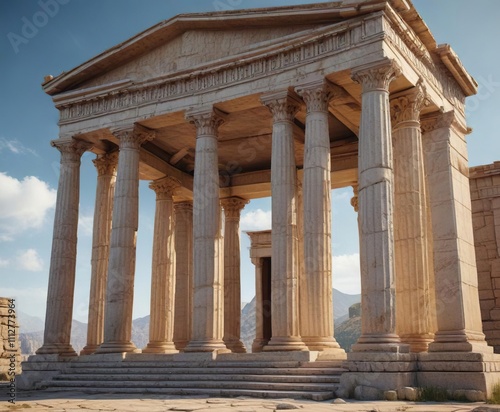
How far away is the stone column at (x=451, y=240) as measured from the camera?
74.3ft

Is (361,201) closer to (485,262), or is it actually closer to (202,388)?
(202,388)

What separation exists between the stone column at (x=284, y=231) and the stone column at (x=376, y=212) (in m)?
3.52

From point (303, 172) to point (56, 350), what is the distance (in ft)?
48.7

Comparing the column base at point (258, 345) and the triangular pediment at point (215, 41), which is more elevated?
the triangular pediment at point (215, 41)

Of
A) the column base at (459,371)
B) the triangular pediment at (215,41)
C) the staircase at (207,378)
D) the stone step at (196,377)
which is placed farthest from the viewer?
the triangular pediment at (215,41)

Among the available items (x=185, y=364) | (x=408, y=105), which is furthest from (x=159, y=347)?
(x=408, y=105)

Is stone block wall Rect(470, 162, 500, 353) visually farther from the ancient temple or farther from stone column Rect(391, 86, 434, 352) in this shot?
stone column Rect(391, 86, 434, 352)

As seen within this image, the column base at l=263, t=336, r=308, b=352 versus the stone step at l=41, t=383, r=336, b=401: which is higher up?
the column base at l=263, t=336, r=308, b=352

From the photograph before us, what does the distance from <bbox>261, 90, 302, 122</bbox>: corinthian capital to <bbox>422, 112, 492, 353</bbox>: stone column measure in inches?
243

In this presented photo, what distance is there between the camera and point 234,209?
3941 cm

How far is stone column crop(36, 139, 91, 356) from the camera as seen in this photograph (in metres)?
29.6

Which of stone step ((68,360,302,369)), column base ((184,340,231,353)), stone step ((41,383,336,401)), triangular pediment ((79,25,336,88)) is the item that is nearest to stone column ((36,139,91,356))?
stone step ((68,360,302,369))

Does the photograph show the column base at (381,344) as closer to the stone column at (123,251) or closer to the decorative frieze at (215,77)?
the decorative frieze at (215,77)

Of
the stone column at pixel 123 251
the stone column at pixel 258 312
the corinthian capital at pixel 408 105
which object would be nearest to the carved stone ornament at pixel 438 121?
the corinthian capital at pixel 408 105
